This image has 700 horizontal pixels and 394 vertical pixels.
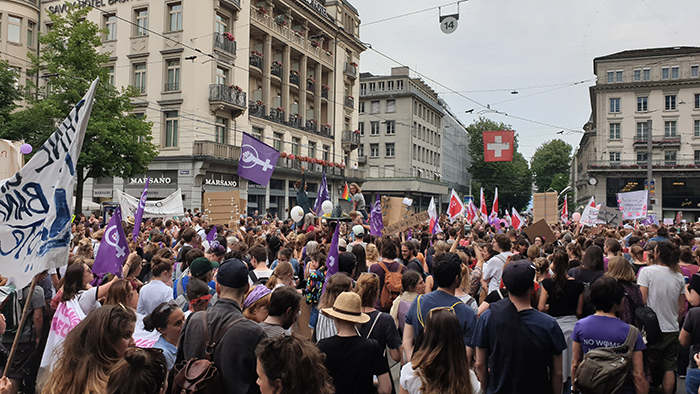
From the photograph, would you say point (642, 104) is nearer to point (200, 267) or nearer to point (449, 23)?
point (449, 23)

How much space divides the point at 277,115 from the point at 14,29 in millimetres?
17976

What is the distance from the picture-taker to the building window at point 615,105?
2359 inches

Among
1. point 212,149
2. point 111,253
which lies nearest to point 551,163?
point 212,149

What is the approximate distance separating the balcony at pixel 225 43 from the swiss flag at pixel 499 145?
17.1 metres

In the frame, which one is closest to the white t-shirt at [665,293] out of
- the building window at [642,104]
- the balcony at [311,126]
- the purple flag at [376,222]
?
the purple flag at [376,222]

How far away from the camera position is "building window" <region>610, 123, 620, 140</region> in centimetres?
5975

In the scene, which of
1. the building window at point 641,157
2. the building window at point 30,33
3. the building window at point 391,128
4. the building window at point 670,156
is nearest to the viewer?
the building window at point 30,33

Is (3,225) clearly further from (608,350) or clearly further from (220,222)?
(220,222)

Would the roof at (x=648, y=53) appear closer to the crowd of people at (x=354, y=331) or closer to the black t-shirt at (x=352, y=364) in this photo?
the crowd of people at (x=354, y=331)

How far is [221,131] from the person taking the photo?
32031mm

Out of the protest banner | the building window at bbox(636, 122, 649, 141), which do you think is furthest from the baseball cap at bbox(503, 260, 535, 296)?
the building window at bbox(636, 122, 649, 141)

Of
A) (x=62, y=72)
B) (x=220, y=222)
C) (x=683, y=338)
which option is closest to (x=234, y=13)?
(x=62, y=72)

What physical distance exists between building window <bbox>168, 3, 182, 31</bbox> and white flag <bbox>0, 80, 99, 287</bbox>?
1124 inches

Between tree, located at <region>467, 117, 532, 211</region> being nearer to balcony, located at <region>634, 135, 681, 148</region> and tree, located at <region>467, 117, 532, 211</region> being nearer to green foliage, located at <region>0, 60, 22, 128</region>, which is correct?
balcony, located at <region>634, 135, 681, 148</region>
